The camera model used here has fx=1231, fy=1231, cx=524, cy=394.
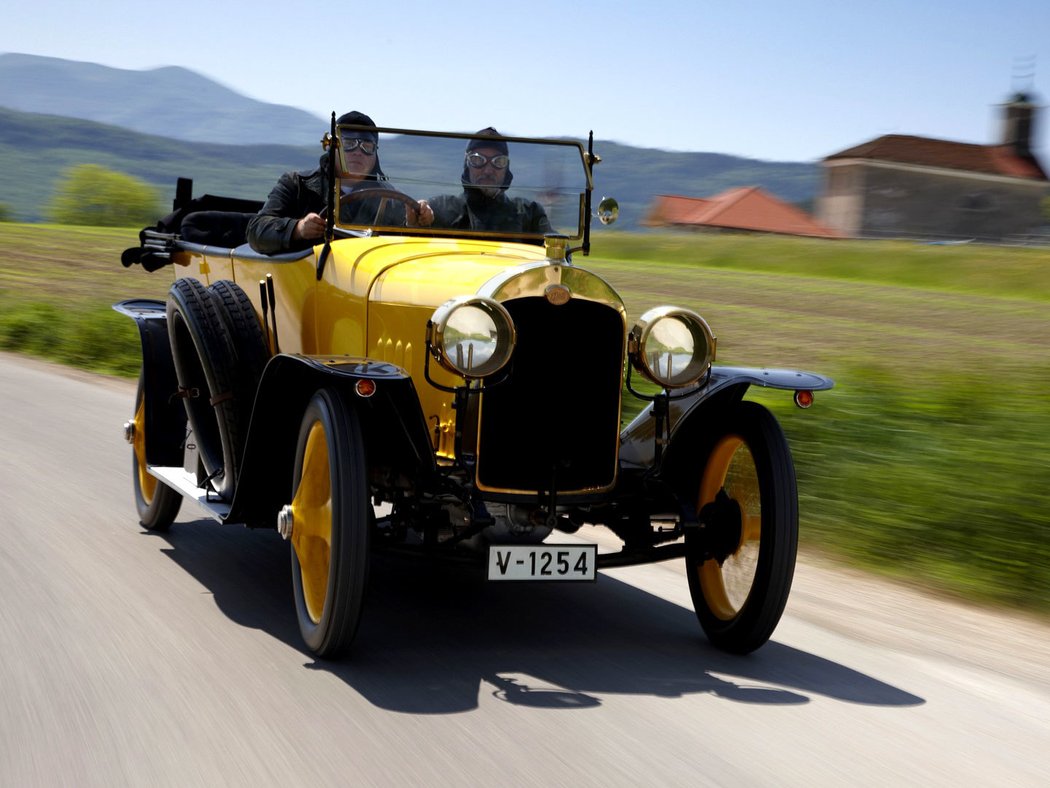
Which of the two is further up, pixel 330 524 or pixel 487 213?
pixel 487 213

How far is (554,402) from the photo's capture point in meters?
4.44

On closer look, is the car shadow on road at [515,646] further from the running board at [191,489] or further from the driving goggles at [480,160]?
the driving goggles at [480,160]

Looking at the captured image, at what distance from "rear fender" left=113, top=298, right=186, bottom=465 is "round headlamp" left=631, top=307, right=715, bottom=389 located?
8.71ft

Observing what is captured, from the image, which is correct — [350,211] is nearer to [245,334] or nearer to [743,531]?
[245,334]

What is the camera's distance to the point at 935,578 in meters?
5.86

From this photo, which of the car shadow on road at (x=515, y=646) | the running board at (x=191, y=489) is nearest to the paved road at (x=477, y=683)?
the car shadow on road at (x=515, y=646)

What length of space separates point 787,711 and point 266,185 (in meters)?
4.69

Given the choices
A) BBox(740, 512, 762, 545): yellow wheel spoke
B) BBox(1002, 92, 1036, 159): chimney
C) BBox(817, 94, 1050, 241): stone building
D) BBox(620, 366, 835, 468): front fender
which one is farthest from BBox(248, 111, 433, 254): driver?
BBox(1002, 92, 1036, 159): chimney

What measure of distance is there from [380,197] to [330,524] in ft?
5.91

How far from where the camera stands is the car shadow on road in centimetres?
404

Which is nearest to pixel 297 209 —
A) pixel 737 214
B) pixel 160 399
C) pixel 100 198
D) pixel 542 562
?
pixel 160 399

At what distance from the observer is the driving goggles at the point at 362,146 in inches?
210

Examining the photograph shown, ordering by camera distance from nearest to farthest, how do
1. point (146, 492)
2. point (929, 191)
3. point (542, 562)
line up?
point (542, 562) → point (146, 492) → point (929, 191)

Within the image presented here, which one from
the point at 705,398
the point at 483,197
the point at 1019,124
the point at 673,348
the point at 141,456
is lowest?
the point at 141,456
